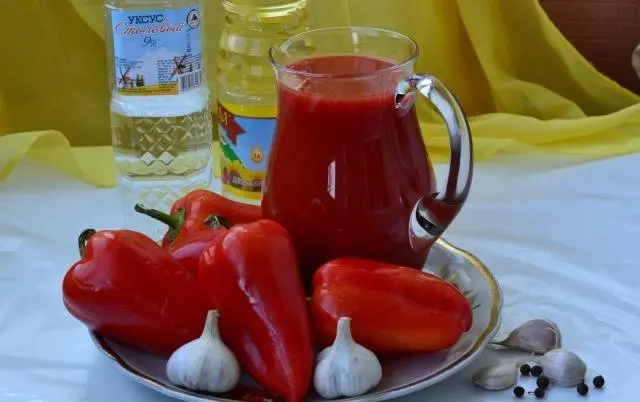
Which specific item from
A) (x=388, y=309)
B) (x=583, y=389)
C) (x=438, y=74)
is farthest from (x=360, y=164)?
(x=438, y=74)

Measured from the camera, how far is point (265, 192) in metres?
0.78

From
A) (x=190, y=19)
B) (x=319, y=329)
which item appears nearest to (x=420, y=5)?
(x=190, y=19)

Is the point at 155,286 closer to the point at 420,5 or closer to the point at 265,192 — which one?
the point at 265,192

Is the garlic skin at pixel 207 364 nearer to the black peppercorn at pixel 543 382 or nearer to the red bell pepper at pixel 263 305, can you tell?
the red bell pepper at pixel 263 305

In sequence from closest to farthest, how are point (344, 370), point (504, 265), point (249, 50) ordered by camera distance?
1. point (344, 370)
2. point (504, 265)
3. point (249, 50)

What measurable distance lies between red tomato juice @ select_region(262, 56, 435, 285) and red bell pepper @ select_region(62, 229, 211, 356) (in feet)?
0.34

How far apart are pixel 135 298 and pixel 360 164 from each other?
185mm

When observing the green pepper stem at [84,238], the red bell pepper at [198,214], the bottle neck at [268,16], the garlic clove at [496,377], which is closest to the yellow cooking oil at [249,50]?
the bottle neck at [268,16]

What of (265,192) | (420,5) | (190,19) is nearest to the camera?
(265,192)

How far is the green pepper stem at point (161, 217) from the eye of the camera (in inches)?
30.5

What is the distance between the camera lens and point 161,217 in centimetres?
78

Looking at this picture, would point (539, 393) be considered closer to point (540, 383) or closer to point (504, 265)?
point (540, 383)

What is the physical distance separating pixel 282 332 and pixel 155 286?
0.10 m

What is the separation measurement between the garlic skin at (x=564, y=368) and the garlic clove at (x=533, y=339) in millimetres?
26
